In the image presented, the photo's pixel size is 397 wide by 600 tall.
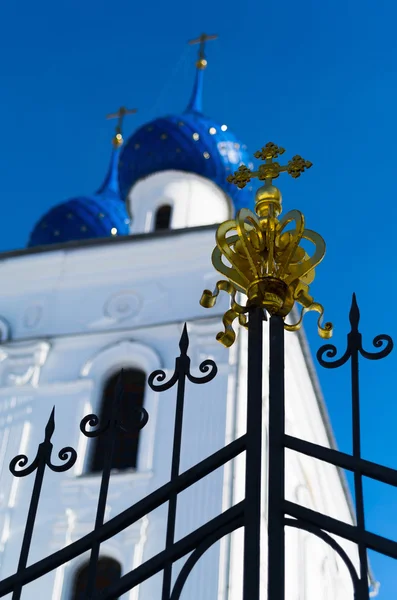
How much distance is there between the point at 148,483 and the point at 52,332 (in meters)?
2.91

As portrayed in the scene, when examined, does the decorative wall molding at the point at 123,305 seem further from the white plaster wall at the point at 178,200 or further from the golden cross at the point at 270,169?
the golden cross at the point at 270,169

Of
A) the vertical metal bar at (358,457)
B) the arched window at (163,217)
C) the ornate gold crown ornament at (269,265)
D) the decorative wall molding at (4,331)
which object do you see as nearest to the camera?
the vertical metal bar at (358,457)

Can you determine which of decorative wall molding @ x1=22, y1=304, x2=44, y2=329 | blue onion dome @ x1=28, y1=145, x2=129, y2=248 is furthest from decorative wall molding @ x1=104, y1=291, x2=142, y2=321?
blue onion dome @ x1=28, y1=145, x2=129, y2=248

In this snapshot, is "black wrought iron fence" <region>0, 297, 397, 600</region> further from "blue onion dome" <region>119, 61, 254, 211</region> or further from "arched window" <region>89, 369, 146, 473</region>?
"blue onion dome" <region>119, 61, 254, 211</region>

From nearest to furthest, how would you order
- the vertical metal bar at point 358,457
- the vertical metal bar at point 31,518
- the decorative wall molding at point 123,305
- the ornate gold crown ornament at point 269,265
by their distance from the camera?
the vertical metal bar at point 358,457, the vertical metal bar at point 31,518, the ornate gold crown ornament at point 269,265, the decorative wall molding at point 123,305

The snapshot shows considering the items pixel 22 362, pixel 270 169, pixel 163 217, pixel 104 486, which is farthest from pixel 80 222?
pixel 104 486

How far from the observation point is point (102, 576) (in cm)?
1056

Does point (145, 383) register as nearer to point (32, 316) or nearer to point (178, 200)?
point (32, 316)

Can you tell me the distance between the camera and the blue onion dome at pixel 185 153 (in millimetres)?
16172

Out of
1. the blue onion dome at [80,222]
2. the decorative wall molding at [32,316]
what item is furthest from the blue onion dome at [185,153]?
the decorative wall molding at [32,316]

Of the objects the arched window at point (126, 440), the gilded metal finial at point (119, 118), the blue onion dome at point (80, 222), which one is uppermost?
the gilded metal finial at point (119, 118)

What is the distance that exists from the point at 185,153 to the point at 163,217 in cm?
108

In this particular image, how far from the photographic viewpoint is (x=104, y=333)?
1292 centimetres

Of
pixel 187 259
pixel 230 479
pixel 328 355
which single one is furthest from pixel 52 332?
pixel 328 355
